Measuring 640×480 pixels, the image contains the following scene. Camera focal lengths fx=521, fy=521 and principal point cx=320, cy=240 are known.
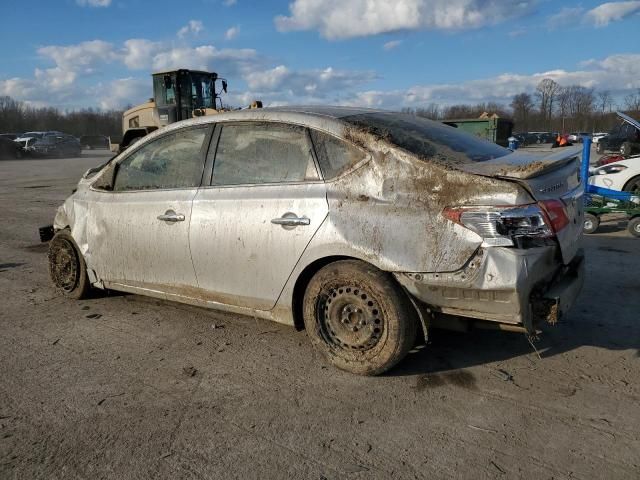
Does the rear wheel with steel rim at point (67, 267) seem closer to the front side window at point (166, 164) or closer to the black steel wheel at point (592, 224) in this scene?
the front side window at point (166, 164)

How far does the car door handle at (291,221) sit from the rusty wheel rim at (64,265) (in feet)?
8.23

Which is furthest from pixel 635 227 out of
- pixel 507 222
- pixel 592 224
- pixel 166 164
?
pixel 166 164

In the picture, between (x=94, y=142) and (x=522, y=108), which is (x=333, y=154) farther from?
(x=522, y=108)

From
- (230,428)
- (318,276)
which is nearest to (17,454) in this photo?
(230,428)

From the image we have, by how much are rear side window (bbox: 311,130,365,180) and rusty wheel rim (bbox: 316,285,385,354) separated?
76 centimetres

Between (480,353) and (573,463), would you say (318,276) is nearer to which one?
(480,353)

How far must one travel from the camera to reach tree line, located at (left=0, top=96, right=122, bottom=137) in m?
68.4

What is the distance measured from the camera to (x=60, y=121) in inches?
2940

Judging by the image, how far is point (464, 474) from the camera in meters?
2.42

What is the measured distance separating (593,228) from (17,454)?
807cm

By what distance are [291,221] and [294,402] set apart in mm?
1135

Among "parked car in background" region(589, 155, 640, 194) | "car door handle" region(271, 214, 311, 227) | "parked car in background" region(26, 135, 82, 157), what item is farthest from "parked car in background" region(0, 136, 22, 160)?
"car door handle" region(271, 214, 311, 227)

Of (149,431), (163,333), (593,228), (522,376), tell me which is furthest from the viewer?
(593,228)

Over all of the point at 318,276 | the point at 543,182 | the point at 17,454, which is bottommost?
the point at 17,454
